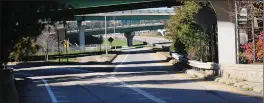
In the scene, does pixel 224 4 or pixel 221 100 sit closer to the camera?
pixel 221 100

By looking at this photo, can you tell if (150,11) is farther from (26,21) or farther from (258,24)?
(26,21)

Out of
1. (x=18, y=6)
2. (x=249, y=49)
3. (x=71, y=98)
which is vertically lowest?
(x=71, y=98)

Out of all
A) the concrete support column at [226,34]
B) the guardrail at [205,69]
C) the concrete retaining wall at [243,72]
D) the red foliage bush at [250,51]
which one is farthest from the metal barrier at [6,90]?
the guardrail at [205,69]

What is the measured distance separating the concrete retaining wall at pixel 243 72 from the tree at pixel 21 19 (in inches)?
326

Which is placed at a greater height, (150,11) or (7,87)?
(150,11)

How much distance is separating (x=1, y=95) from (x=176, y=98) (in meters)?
5.94

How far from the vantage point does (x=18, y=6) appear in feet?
41.7

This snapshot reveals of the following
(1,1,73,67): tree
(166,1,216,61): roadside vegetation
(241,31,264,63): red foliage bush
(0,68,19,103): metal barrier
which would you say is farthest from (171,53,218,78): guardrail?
(0,68,19,103): metal barrier

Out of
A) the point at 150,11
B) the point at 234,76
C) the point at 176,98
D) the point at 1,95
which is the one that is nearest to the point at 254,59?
the point at 234,76

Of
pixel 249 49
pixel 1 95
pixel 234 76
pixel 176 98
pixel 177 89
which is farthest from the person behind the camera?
pixel 249 49

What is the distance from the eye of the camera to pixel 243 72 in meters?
19.6

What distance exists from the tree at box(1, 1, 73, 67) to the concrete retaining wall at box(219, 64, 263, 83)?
827 centimetres

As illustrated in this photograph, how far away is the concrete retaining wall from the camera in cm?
1791

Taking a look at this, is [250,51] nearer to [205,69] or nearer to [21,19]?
[205,69]
